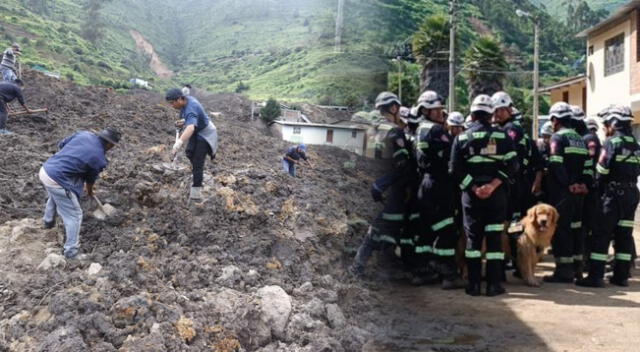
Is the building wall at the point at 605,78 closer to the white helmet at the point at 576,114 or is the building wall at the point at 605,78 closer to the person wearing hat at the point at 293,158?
the white helmet at the point at 576,114

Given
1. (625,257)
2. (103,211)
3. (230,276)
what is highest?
(103,211)

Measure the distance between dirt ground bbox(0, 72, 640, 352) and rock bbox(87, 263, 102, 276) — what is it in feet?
0.05

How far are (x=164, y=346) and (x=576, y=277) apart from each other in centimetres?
527

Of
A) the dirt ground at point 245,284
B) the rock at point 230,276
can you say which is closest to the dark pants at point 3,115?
the dirt ground at point 245,284

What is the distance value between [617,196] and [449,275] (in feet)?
8.56

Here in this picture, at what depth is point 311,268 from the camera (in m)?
2.32

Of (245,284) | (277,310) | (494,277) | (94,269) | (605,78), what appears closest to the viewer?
(277,310)

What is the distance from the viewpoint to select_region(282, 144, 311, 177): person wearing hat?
6.29 feet

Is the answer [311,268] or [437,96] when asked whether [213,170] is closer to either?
[311,268]

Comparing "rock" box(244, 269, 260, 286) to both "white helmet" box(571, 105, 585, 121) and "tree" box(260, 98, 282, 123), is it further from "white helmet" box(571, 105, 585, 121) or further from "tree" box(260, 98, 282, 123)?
"white helmet" box(571, 105, 585, 121)

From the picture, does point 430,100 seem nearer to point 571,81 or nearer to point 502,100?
point 502,100

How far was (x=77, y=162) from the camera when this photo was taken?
208 inches

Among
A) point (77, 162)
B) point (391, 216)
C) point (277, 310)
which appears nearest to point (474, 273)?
point (277, 310)

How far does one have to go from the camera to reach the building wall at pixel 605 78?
67.4ft
